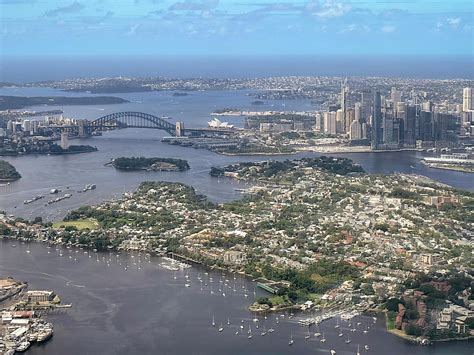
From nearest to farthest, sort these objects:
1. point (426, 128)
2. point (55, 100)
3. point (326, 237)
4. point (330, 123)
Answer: point (326, 237), point (426, 128), point (330, 123), point (55, 100)

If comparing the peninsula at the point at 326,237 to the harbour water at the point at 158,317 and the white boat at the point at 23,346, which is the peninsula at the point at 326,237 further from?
the white boat at the point at 23,346

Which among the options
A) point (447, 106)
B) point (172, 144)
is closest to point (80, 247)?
point (172, 144)

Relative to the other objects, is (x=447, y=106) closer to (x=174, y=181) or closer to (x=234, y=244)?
(x=174, y=181)

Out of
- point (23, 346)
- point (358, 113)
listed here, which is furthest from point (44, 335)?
point (358, 113)

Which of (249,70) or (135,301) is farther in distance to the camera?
(249,70)

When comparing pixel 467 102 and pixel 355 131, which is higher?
pixel 467 102

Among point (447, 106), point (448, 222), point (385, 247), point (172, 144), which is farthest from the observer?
point (447, 106)

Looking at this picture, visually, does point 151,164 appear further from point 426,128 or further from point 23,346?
point 23,346
